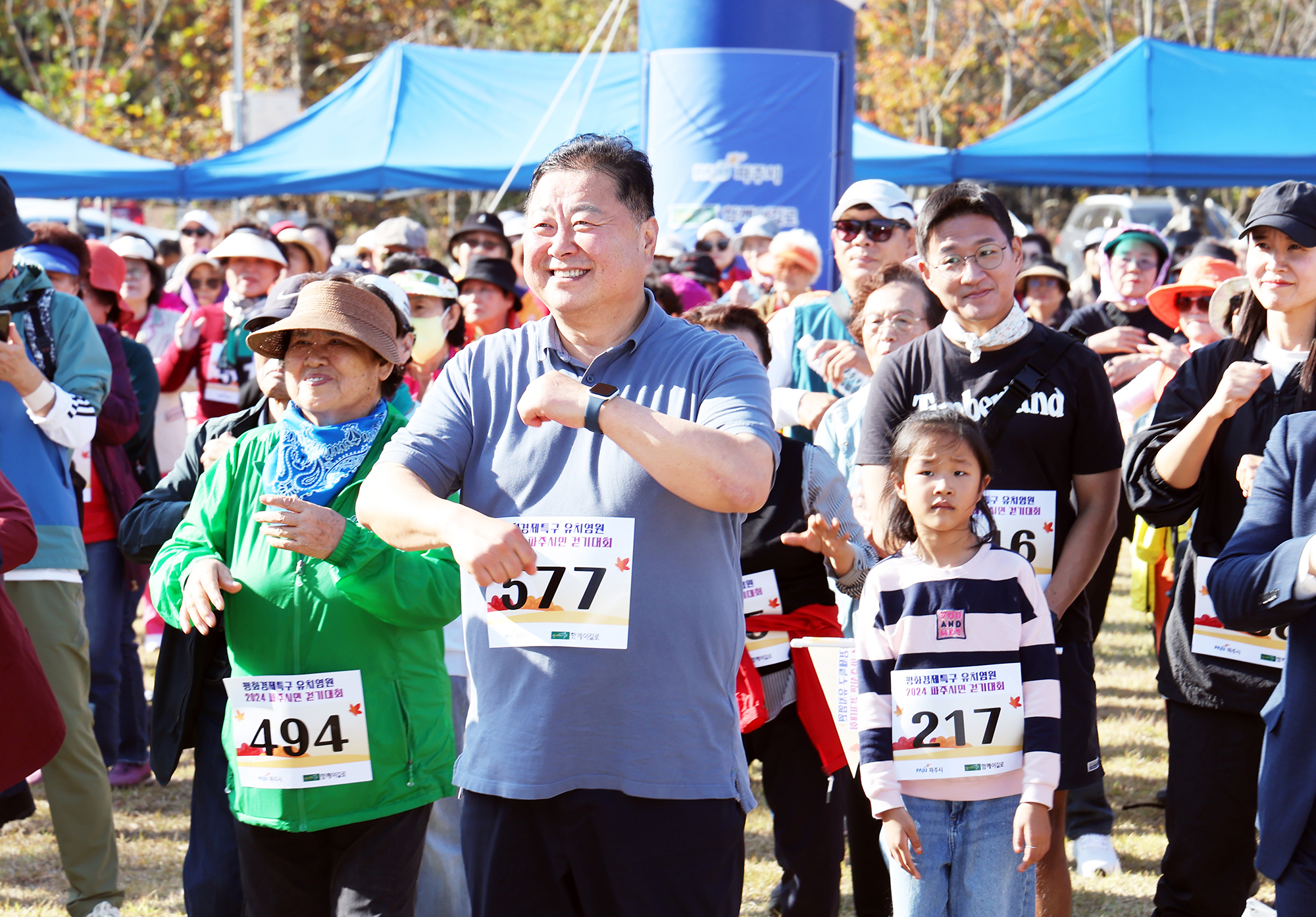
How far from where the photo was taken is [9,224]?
4340mm

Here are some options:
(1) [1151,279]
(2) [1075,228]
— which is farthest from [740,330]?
(2) [1075,228]

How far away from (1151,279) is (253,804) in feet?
18.9

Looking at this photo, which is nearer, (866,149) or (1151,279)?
(1151,279)

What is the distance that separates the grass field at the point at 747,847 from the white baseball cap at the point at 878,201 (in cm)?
252

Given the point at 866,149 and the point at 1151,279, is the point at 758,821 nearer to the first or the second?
the point at 1151,279

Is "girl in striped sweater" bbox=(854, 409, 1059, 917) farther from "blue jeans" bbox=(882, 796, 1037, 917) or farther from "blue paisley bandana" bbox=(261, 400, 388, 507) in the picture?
"blue paisley bandana" bbox=(261, 400, 388, 507)

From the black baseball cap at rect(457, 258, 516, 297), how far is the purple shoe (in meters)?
2.58

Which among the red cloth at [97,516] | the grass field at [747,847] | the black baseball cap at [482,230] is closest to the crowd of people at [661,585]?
the grass field at [747,847]

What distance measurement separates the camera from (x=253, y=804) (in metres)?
3.29

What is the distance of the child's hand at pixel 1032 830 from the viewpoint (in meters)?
3.22

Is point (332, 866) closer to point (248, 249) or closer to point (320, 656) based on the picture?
point (320, 656)

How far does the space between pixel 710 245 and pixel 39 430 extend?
5526 millimetres

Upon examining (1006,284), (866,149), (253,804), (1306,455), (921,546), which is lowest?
(253,804)

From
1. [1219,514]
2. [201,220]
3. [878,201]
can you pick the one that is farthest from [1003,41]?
[1219,514]
